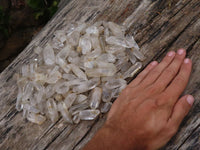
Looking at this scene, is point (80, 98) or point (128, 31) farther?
point (128, 31)

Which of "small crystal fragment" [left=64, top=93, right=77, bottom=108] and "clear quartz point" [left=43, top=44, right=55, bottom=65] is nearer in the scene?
"small crystal fragment" [left=64, top=93, right=77, bottom=108]

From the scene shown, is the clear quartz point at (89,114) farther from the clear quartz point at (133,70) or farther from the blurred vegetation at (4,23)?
the blurred vegetation at (4,23)

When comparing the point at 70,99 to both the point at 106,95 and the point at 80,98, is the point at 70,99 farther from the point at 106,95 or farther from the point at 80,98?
the point at 106,95

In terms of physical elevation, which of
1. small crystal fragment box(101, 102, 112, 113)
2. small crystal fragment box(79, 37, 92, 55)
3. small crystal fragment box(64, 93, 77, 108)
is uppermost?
small crystal fragment box(79, 37, 92, 55)

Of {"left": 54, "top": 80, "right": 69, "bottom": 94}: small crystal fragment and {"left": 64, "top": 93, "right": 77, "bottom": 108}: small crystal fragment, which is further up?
{"left": 54, "top": 80, "right": 69, "bottom": 94}: small crystal fragment

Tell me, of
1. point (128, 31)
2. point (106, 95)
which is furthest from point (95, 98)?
point (128, 31)

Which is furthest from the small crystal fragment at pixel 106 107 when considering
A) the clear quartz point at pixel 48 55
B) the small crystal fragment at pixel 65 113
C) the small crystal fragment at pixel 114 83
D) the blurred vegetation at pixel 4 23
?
the blurred vegetation at pixel 4 23

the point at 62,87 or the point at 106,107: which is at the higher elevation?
the point at 62,87

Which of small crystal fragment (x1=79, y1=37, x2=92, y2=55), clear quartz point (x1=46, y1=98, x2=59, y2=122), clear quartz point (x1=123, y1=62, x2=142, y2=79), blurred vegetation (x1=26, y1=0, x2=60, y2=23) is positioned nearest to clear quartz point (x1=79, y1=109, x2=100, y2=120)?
clear quartz point (x1=46, y1=98, x2=59, y2=122)

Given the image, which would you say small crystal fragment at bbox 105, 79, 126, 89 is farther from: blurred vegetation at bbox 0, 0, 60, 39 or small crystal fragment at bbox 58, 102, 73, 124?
blurred vegetation at bbox 0, 0, 60, 39
